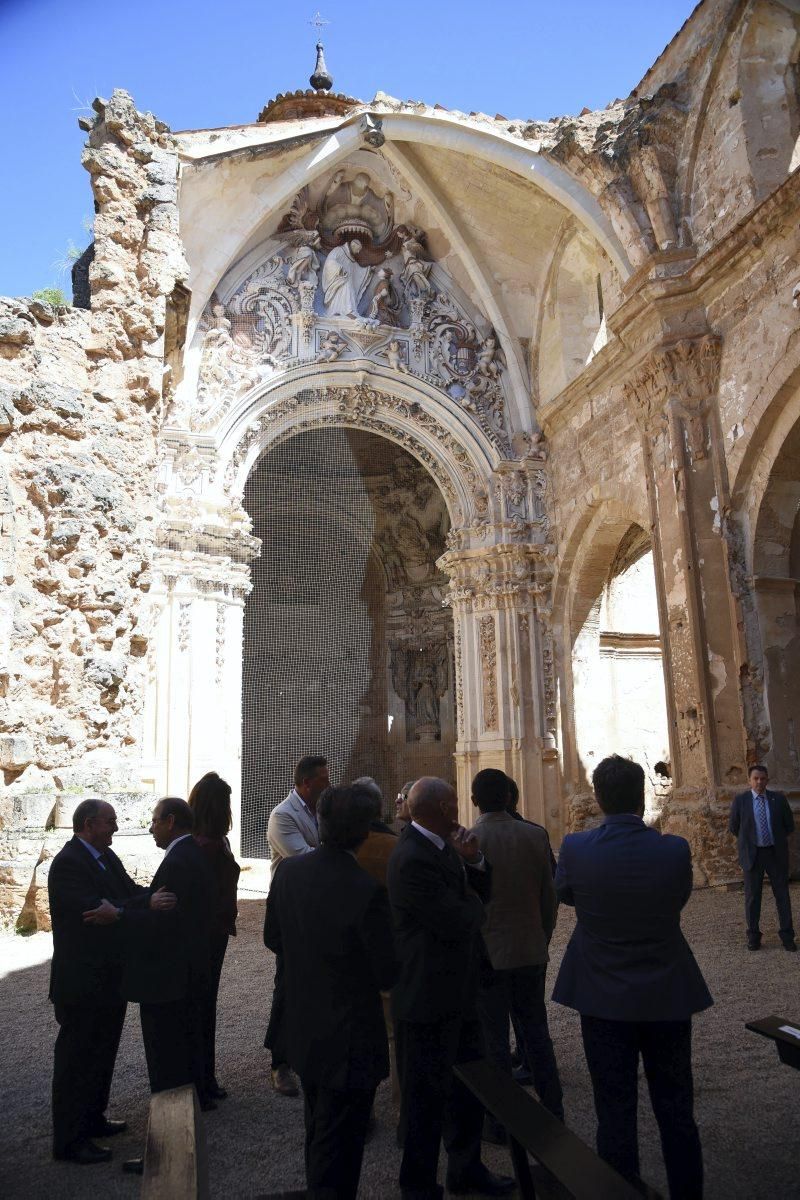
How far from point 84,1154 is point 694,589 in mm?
8309

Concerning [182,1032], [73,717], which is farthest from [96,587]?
[182,1032]

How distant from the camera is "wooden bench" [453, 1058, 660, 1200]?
2203mm

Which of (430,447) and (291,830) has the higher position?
(430,447)

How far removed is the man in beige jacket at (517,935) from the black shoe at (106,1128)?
141cm

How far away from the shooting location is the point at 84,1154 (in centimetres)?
320

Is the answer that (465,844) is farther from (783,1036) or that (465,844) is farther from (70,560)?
(70,560)

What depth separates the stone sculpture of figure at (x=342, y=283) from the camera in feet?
46.9

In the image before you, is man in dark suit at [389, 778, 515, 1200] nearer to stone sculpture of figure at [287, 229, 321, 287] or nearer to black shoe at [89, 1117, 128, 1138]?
black shoe at [89, 1117, 128, 1138]

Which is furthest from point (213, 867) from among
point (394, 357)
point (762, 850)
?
point (394, 357)

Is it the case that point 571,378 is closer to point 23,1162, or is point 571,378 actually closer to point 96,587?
point 96,587

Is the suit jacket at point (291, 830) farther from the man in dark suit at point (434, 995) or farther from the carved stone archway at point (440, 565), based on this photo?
the carved stone archway at point (440, 565)

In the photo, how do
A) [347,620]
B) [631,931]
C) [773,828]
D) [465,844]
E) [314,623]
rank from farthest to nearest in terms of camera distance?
1. [347,620]
2. [314,623]
3. [773,828]
4. [465,844]
5. [631,931]

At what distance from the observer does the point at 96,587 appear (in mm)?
6898

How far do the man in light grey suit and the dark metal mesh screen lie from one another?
1383 cm
